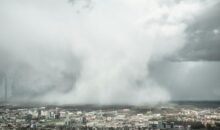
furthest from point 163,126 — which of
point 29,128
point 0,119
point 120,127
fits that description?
point 0,119

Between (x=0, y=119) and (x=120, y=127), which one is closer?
(x=120, y=127)

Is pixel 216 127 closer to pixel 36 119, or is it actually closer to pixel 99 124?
pixel 99 124

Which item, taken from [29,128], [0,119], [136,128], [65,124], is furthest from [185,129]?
[0,119]

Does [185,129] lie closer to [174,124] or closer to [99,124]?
[174,124]

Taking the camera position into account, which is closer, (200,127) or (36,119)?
(200,127)

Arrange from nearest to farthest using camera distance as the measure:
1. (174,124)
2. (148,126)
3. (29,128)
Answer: (29,128)
(148,126)
(174,124)

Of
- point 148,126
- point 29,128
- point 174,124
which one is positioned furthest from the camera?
point 174,124

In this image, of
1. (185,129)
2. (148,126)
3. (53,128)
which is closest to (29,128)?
(53,128)
